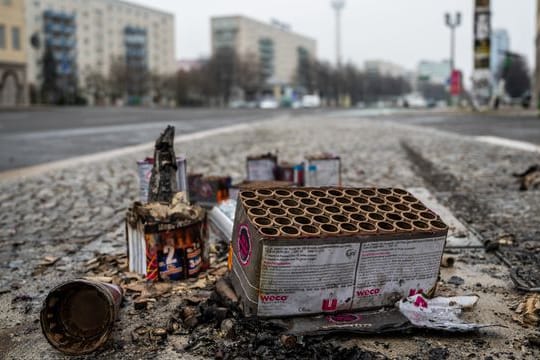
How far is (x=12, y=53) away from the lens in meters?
51.6

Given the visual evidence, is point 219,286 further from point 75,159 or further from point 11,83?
point 11,83

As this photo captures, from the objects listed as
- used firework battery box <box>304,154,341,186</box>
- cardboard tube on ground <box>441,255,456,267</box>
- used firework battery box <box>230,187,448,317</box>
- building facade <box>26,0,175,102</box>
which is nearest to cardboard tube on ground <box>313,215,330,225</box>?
used firework battery box <box>230,187,448,317</box>

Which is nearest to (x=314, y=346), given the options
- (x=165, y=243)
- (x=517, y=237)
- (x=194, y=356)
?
(x=194, y=356)

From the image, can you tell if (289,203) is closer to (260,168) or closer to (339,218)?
(339,218)

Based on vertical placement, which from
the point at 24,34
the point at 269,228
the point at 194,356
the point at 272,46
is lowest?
the point at 194,356

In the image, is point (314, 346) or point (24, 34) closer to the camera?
point (314, 346)

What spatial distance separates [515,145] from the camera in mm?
11602

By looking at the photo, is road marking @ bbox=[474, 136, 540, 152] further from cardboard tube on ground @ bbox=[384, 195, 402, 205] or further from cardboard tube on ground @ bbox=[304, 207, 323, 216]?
cardboard tube on ground @ bbox=[304, 207, 323, 216]

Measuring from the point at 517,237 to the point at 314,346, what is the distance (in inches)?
97.7

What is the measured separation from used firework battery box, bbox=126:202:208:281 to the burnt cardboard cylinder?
0.51 m

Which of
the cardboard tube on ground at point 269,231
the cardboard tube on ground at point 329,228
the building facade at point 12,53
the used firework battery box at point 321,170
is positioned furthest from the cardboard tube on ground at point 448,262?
the building facade at point 12,53

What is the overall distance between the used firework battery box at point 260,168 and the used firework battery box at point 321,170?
1.28 ft

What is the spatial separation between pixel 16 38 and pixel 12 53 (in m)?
1.37

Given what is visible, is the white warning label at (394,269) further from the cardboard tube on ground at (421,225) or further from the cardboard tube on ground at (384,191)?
the cardboard tube on ground at (384,191)
